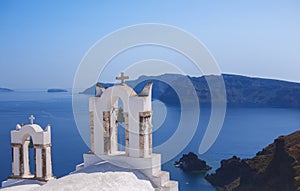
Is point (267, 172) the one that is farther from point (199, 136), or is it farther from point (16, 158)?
point (199, 136)

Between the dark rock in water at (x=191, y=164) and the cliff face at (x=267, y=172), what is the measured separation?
10.2ft

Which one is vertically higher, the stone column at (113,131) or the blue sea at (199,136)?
the stone column at (113,131)

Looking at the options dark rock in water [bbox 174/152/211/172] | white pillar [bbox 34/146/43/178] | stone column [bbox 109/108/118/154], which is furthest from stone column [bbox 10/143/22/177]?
dark rock in water [bbox 174/152/211/172]

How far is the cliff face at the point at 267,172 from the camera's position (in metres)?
27.6

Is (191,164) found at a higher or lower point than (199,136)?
lower

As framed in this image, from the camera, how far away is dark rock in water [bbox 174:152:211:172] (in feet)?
135

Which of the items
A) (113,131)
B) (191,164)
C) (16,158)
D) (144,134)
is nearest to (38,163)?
(16,158)

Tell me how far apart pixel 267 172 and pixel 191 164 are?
1285 cm

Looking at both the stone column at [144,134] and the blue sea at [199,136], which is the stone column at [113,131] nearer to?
the stone column at [144,134]

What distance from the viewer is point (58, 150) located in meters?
42.3

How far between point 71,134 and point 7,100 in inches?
2791

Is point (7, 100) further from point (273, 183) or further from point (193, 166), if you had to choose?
point (273, 183)

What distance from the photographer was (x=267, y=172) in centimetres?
2969

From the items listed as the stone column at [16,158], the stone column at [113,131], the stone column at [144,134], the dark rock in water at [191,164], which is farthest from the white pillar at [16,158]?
the dark rock in water at [191,164]
